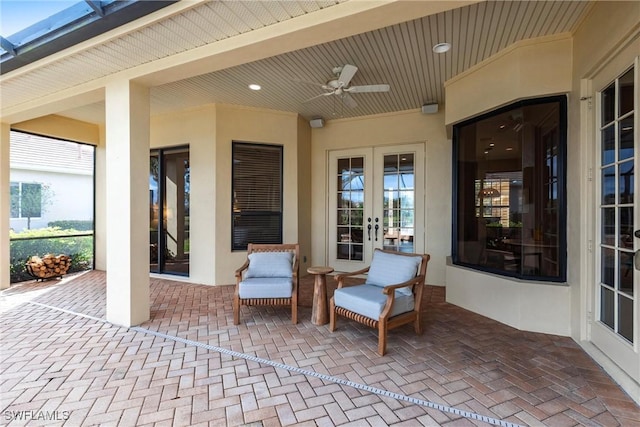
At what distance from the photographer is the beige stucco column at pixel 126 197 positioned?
3.25m

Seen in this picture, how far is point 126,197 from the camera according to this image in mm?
3260

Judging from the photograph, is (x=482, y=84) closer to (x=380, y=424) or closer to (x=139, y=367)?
(x=380, y=424)

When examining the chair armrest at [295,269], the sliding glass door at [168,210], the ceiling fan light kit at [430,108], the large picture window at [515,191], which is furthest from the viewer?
the sliding glass door at [168,210]

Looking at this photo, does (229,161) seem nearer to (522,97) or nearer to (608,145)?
(522,97)

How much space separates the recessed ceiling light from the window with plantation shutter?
3122mm

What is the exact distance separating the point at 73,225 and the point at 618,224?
8266mm

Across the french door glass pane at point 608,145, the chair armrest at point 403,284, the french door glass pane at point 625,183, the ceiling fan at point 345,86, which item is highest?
the ceiling fan at point 345,86

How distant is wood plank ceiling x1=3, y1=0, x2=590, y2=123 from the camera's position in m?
2.50

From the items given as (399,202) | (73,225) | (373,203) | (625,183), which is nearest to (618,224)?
(625,183)

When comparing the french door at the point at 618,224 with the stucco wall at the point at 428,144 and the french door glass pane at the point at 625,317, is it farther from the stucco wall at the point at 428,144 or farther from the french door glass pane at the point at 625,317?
the stucco wall at the point at 428,144

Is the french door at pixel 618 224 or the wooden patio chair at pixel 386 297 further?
the wooden patio chair at pixel 386 297

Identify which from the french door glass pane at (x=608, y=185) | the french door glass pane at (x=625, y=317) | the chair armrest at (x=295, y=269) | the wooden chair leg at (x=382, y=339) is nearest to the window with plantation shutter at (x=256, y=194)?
the chair armrest at (x=295, y=269)

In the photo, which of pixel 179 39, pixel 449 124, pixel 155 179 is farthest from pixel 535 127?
pixel 155 179

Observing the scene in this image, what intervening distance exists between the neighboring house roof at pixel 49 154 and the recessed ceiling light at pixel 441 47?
6790 mm
